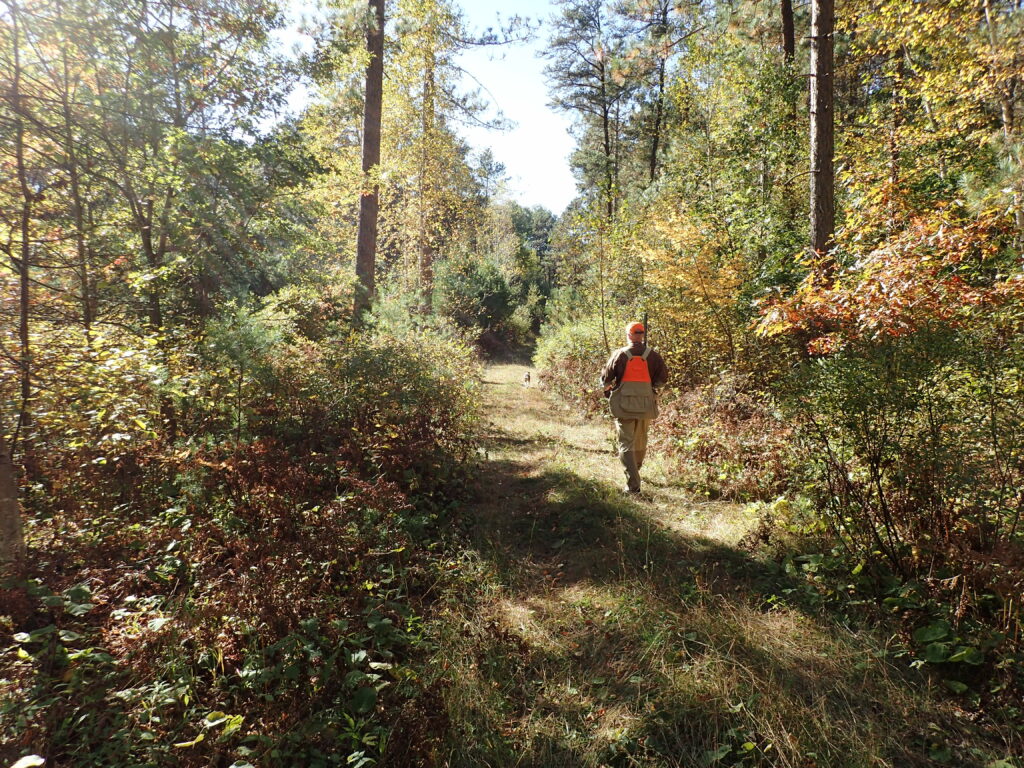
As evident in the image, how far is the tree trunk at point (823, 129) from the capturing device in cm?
694

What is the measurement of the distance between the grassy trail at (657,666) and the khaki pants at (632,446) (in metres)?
0.94

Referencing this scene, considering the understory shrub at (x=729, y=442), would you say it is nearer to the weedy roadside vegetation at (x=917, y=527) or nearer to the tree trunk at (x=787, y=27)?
the weedy roadside vegetation at (x=917, y=527)

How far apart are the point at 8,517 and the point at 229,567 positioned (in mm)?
1501

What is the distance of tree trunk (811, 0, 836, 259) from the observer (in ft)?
22.8

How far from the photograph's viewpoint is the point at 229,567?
12.5 ft

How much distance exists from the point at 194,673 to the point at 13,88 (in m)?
4.67

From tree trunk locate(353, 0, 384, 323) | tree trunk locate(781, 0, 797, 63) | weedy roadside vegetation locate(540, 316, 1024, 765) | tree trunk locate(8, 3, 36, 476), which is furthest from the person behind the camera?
tree trunk locate(781, 0, 797, 63)

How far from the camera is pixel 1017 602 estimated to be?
2.89 m

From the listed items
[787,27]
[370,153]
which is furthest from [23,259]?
[787,27]

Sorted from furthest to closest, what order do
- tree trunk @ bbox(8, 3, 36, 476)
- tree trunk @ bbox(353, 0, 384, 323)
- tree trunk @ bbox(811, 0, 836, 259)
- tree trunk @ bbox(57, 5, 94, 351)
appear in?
tree trunk @ bbox(353, 0, 384, 323), tree trunk @ bbox(811, 0, 836, 259), tree trunk @ bbox(57, 5, 94, 351), tree trunk @ bbox(8, 3, 36, 476)

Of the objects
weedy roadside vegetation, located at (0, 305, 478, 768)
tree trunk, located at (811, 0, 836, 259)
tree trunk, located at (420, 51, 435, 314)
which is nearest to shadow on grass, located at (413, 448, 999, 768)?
weedy roadside vegetation, located at (0, 305, 478, 768)

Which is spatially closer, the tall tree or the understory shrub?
the understory shrub

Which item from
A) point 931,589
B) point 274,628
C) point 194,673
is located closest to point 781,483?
point 931,589

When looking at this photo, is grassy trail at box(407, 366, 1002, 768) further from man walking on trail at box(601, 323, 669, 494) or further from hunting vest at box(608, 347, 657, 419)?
hunting vest at box(608, 347, 657, 419)
